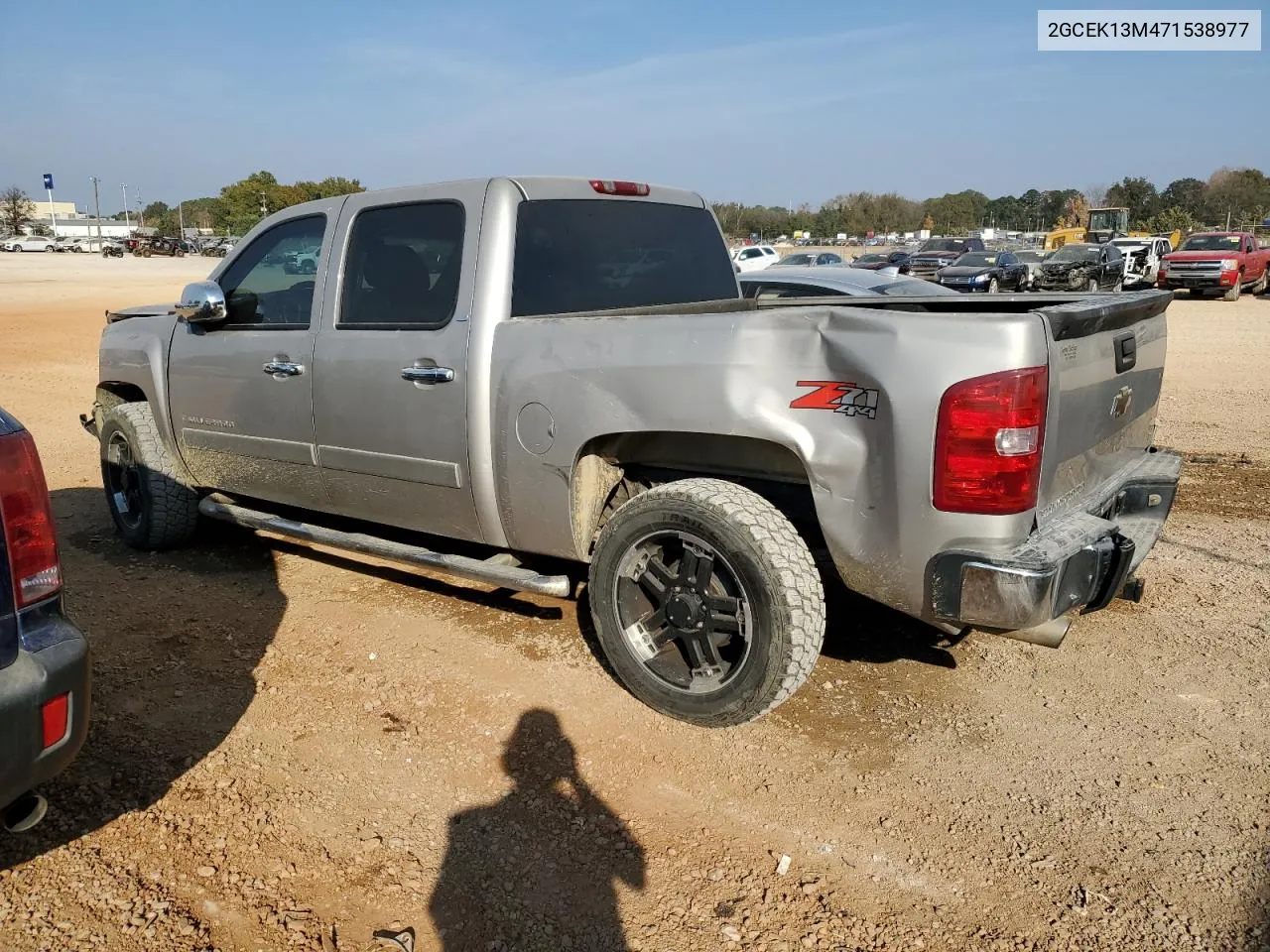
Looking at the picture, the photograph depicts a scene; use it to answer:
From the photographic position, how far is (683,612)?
3551 millimetres

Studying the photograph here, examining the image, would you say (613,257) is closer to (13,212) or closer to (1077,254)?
(1077,254)

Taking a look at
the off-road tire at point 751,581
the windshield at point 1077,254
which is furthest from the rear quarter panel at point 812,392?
the windshield at point 1077,254

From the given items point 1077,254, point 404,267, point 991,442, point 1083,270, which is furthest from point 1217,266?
point 991,442

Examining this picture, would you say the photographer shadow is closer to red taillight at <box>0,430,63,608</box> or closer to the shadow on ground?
the shadow on ground

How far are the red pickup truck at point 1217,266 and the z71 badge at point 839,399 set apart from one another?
28.0 metres

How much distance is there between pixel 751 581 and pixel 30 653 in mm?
2083

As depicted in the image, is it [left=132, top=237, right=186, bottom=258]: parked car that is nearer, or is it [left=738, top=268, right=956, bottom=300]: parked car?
[left=738, top=268, right=956, bottom=300]: parked car

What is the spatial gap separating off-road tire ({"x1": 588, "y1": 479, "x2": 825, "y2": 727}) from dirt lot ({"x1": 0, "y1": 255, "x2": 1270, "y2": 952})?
180 millimetres

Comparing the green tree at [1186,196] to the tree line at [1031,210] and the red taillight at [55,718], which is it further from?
the red taillight at [55,718]

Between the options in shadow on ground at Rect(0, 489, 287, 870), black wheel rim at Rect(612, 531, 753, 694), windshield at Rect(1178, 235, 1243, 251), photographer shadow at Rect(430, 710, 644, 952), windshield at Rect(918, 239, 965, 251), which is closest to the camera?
photographer shadow at Rect(430, 710, 644, 952)

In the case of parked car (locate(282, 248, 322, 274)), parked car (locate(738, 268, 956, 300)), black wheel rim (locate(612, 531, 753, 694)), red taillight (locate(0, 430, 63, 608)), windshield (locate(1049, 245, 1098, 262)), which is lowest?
black wheel rim (locate(612, 531, 753, 694))

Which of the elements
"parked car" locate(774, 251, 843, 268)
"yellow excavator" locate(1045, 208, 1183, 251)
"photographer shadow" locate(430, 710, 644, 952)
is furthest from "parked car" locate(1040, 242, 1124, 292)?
"photographer shadow" locate(430, 710, 644, 952)

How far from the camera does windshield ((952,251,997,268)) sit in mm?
27656

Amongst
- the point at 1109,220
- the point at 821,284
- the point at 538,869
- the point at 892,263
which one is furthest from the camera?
the point at 1109,220
